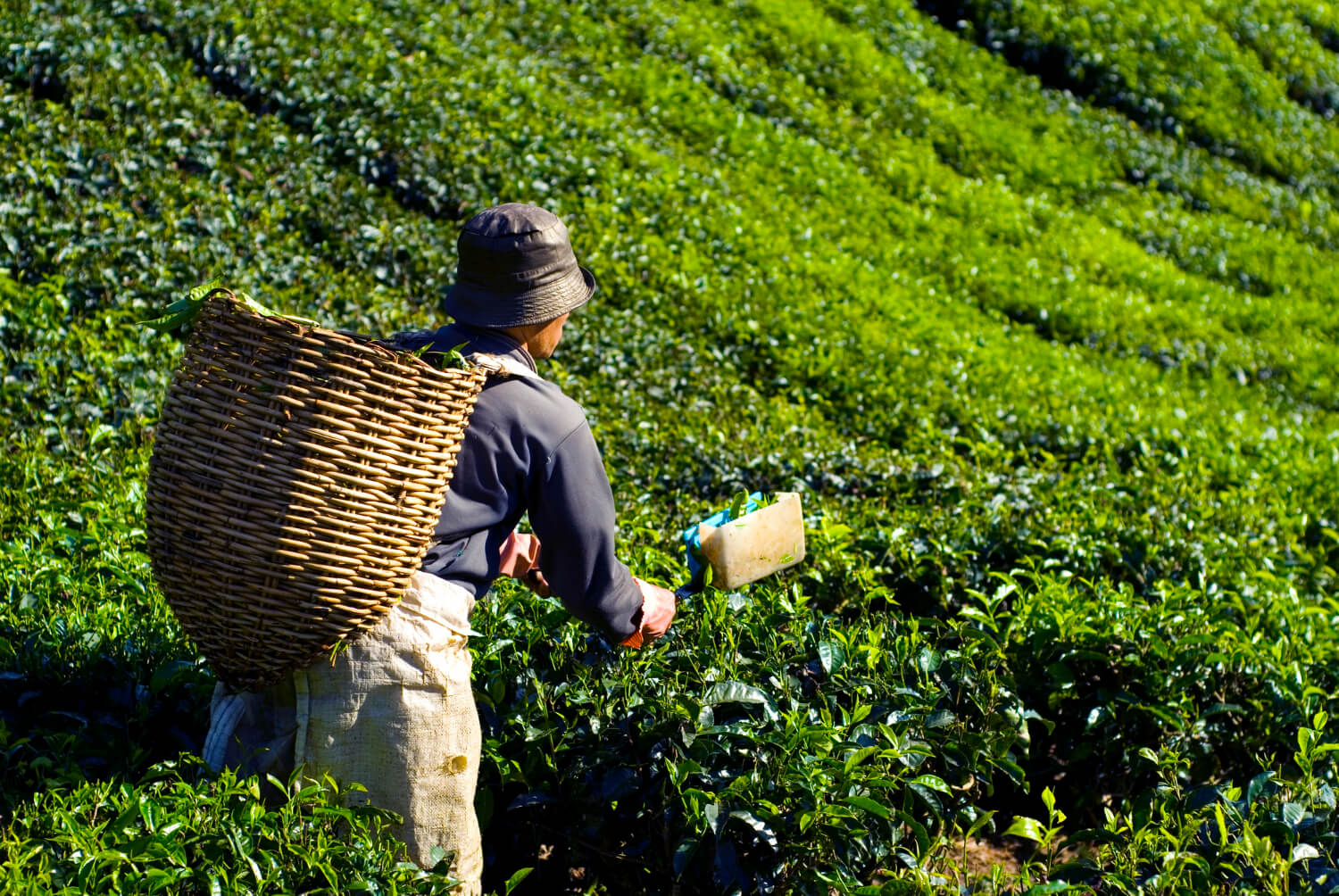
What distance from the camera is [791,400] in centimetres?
689

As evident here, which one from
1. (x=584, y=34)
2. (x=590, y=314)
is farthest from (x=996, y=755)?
(x=584, y=34)

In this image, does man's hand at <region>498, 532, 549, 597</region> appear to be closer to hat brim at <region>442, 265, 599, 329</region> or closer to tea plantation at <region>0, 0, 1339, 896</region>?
tea plantation at <region>0, 0, 1339, 896</region>

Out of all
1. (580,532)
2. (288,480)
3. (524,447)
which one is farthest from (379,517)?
(580,532)

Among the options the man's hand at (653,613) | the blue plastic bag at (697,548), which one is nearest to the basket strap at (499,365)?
the man's hand at (653,613)

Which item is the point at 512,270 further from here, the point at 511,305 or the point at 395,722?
the point at 395,722

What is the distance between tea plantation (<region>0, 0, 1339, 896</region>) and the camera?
2.79 metres

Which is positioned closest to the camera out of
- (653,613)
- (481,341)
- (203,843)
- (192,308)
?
(203,843)

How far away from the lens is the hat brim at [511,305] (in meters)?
2.75

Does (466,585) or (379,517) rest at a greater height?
(379,517)

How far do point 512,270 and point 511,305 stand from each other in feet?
0.28

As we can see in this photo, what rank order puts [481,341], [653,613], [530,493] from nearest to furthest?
[530,493] → [481,341] → [653,613]

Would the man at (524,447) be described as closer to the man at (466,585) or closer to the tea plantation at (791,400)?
the man at (466,585)

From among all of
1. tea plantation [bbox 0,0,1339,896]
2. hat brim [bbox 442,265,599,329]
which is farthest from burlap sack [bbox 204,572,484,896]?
hat brim [bbox 442,265,599,329]

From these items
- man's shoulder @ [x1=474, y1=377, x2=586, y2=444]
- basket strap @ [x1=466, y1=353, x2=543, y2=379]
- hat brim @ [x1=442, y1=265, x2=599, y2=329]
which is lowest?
man's shoulder @ [x1=474, y1=377, x2=586, y2=444]
